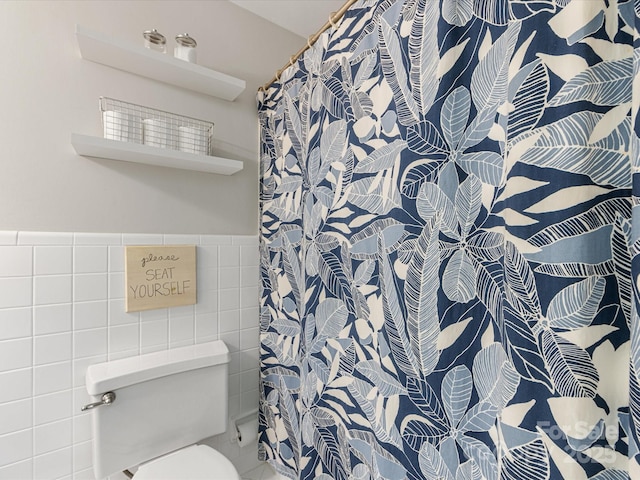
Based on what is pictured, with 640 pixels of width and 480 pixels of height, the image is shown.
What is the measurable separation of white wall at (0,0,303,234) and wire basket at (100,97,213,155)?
0.07 meters

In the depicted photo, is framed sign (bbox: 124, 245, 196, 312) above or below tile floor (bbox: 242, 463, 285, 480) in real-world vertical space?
above

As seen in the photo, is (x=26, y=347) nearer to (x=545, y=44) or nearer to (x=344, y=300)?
(x=344, y=300)

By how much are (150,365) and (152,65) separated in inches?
43.2

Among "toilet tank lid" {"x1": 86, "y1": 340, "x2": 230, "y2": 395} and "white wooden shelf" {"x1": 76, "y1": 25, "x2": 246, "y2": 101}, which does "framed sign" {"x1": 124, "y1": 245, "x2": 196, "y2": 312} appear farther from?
"white wooden shelf" {"x1": 76, "y1": 25, "x2": 246, "y2": 101}

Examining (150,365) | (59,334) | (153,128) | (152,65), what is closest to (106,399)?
(150,365)

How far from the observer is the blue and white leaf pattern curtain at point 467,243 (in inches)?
17.8

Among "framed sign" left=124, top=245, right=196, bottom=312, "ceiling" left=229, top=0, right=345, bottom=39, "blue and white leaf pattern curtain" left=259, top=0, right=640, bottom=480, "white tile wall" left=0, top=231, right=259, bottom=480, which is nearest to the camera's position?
"blue and white leaf pattern curtain" left=259, top=0, right=640, bottom=480

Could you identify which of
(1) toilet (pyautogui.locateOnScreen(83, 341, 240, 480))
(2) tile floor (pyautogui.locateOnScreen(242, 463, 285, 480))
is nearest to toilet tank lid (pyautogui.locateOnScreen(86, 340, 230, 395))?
(1) toilet (pyautogui.locateOnScreen(83, 341, 240, 480))

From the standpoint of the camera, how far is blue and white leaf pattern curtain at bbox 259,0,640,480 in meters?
0.45

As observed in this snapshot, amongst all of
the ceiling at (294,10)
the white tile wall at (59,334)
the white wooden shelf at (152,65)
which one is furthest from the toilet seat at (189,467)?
the ceiling at (294,10)

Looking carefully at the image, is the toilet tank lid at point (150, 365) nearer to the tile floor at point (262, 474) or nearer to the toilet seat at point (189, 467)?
the toilet seat at point (189, 467)

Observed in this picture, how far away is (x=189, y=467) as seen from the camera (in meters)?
1.10

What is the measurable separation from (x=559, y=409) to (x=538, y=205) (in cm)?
31

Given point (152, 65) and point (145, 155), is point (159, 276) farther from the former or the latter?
point (152, 65)
